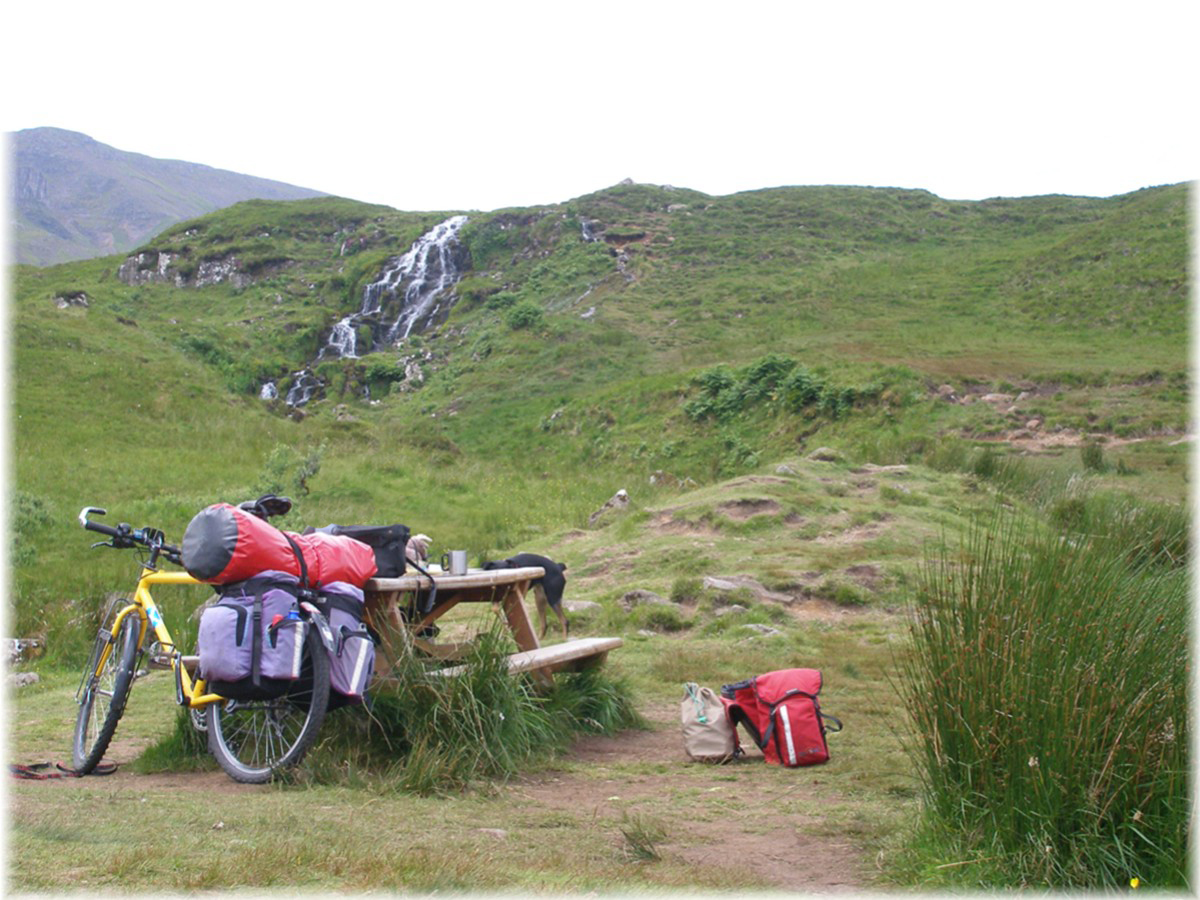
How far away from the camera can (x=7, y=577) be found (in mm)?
10062

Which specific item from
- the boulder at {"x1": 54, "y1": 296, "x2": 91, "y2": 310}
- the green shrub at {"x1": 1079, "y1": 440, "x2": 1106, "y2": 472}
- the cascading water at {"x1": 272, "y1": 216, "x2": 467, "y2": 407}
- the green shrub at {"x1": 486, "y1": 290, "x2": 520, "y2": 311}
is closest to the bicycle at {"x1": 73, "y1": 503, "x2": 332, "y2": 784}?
the green shrub at {"x1": 1079, "y1": 440, "x2": 1106, "y2": 472}

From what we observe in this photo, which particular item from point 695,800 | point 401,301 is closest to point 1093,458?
point 695,800

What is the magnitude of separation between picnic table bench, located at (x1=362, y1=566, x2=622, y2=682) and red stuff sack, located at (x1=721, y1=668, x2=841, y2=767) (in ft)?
3.20

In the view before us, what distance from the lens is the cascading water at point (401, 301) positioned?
50.5m

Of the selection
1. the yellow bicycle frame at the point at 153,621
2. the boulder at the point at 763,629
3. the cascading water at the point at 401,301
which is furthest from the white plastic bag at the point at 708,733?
the cascading water at the point at 401,301

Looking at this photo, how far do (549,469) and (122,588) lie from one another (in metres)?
17.3

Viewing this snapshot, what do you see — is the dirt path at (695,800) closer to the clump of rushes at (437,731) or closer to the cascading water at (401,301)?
the clump of rushes at (437,731)

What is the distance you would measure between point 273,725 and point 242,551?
0.79 m

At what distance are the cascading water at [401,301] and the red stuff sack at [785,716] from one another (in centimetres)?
4084

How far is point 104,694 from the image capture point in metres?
4.96

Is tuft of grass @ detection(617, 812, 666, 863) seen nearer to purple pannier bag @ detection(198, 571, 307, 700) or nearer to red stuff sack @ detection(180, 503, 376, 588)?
purple pannier bag @ detection(198, 571, 307, 700)

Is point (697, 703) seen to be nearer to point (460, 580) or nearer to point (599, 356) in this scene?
point (460, 580)

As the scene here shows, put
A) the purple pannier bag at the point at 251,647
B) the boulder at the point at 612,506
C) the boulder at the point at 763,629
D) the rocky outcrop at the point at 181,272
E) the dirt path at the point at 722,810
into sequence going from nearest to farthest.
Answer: the dirt path at the point at 722,810, the purple pannier bag at the point at 251,647, the boulder at the point at 763,629, the boulder at the point at 612,506, the rocky outcrop at the point at 181,272

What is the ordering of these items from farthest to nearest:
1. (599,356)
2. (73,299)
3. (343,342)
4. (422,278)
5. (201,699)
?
(422,278) < (343,342) < (73,299) < (599,356) < (201,699)
